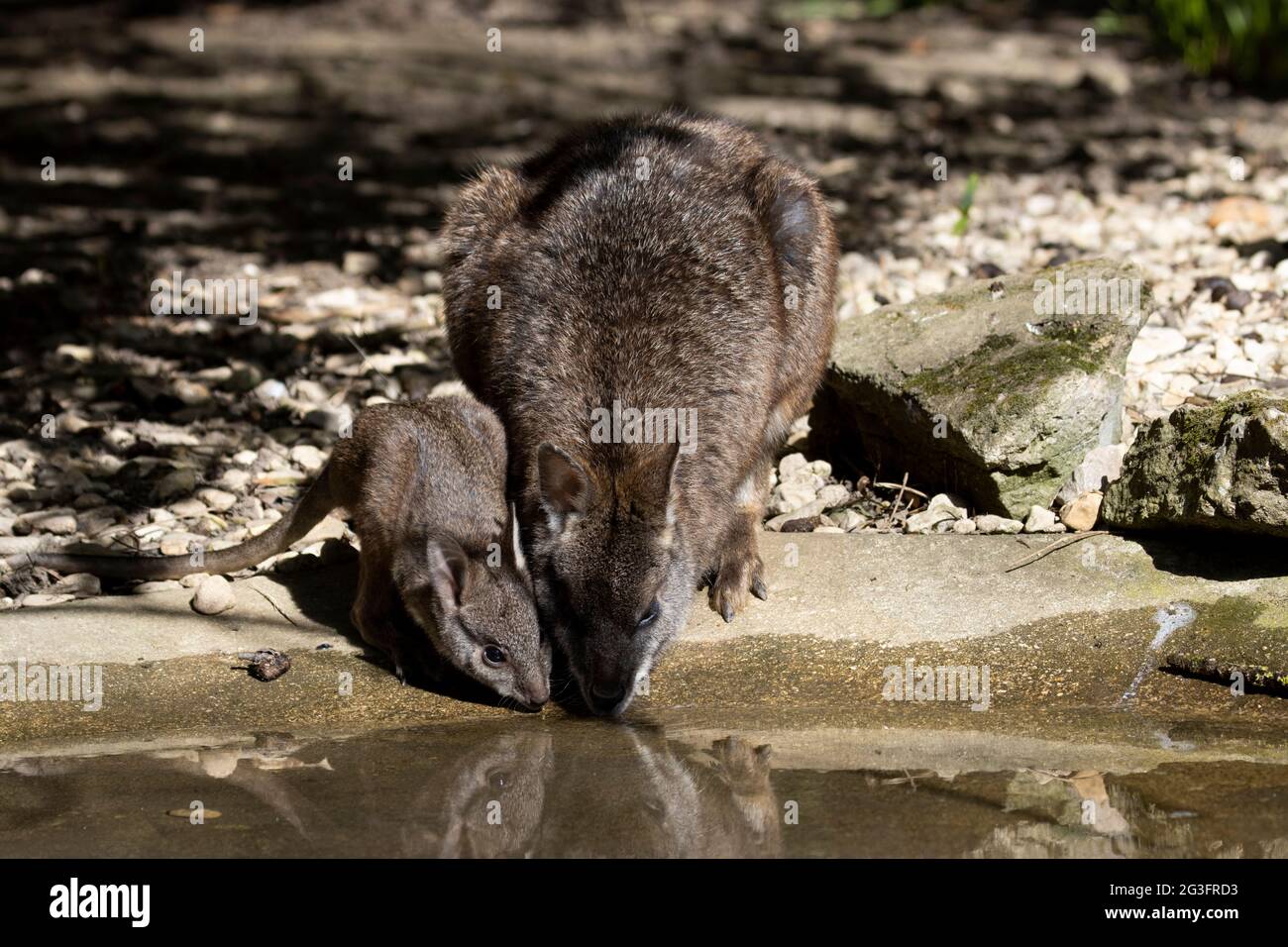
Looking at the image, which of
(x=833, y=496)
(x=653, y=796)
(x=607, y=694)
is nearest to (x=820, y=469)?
(x=833, y=496)

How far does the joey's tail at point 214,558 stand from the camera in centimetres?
572

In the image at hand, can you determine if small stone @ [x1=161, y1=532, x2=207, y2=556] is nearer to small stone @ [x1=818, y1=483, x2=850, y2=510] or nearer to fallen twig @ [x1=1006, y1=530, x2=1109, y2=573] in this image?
small stone @ [x1=818, y1=483, x2=850, y2=510]

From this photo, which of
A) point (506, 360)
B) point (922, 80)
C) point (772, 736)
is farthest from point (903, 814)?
point (922, 80)

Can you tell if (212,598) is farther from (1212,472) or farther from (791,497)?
(1212,472)

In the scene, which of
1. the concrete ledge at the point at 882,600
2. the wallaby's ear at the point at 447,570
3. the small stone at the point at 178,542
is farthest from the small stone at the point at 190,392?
the wallaby's ear at the point at 447,570

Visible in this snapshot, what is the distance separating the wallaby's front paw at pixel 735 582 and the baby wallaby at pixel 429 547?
618mm

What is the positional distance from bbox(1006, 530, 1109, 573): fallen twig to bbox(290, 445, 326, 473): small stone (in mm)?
3208

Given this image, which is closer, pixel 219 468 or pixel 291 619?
pixel 291 619

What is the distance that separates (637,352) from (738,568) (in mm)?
833

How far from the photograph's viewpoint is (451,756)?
4391mm

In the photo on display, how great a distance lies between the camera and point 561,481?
4.97 meters

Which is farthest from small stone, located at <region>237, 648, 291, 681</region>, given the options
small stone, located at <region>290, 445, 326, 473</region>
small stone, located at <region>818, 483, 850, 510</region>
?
small stone, located at <region>818, 483, 850, 510</region>
